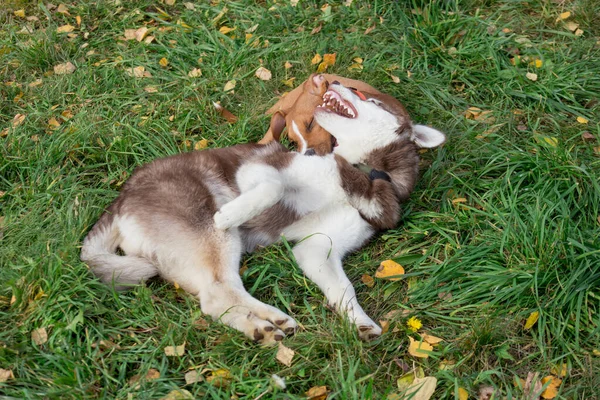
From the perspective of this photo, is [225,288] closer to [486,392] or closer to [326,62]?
[486,392]

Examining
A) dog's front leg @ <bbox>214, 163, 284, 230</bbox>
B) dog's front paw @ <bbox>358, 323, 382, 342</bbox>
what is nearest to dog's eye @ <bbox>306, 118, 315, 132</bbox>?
dog's front leg @ <bbox>214, 163, 284, 230</bbox>

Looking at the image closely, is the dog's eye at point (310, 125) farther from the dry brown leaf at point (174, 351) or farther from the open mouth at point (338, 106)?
A: the dry brown leaf at point (174, 351)

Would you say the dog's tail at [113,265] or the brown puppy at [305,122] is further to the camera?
the brown puppy at [305,122]

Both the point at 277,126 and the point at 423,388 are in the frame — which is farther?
the point at 277,126

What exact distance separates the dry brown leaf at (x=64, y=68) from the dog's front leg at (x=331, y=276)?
9.46 ft

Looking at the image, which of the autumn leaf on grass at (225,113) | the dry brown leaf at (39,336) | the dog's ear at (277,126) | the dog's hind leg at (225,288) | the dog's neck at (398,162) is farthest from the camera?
the autumn leaf on grass at (225,113)

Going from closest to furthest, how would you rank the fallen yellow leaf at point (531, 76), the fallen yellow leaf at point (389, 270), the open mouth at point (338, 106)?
the fallen yellow leaf at point (389, 270) < the open mouth at point (338, 106) < the fallen yellow leaf at point (531, 76)

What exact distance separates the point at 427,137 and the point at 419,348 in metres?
1.64

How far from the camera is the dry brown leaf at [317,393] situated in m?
3.03

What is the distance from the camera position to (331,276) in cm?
371

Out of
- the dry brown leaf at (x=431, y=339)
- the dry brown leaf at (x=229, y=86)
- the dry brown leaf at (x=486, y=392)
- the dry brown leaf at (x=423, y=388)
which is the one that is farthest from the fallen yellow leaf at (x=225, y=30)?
the dry brown leaf at (x=486, y=392)

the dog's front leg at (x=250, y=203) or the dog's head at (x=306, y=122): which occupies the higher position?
the dog's front leg at (x=250, y=203)

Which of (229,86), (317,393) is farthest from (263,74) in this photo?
(317,393)

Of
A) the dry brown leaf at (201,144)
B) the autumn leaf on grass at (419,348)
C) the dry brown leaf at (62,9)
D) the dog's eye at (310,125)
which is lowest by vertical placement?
the autumn leaf on grass at (419,348)
